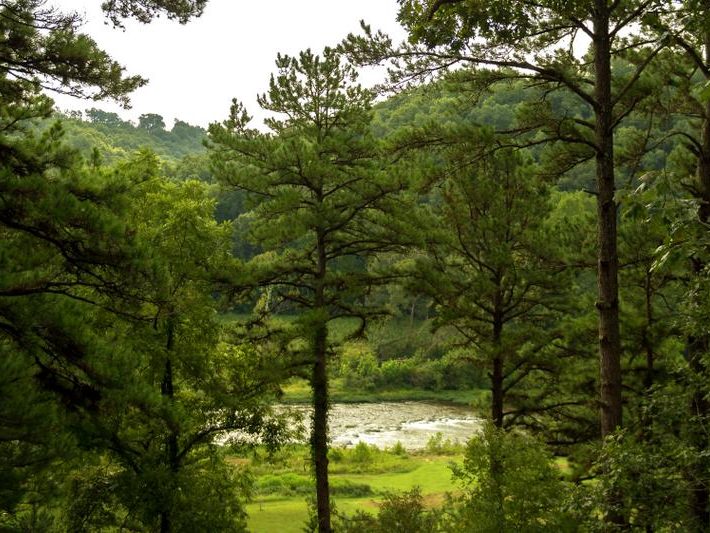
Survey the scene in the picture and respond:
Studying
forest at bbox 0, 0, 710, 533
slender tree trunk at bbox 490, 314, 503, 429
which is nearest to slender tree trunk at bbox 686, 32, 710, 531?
forest at bbox 0, 0, 710, 533

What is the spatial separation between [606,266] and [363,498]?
59.1 ft

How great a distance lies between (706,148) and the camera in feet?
28.4

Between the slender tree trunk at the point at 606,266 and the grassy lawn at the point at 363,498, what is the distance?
8615 mm

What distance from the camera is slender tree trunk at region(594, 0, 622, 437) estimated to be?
6852mm

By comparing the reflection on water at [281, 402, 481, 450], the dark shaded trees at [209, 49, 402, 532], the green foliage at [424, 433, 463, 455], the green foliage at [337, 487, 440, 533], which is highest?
the dark shaded trees at [209, 49, 402, 532]

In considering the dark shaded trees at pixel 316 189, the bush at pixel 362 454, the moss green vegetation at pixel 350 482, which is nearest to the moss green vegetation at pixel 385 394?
the moss green vegetation at pixel 350 482

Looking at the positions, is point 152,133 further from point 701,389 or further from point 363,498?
point 701,389

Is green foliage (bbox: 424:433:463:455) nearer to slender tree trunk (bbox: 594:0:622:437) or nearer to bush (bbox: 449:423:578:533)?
bush (bbox: 449:423:578:533)

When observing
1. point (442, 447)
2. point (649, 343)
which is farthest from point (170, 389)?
point (442, 447)

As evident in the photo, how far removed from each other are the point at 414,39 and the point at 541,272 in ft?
22.2

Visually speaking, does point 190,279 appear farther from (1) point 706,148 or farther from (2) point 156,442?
(1) point 706,148

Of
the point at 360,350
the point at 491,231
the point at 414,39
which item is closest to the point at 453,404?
the point at 360,350

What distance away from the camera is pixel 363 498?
22.6m

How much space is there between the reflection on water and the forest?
57.6ft
